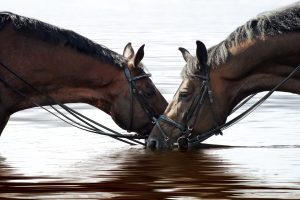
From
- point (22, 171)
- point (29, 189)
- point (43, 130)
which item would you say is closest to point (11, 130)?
point (43, 130)

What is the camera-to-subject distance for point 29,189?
14.5 meters

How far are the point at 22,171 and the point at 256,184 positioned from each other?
9.58 ft

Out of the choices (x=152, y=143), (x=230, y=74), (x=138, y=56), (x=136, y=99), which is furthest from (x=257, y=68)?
(x=136, y=99)

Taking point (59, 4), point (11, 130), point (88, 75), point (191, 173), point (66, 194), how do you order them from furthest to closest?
point (59, 4)
point (11, 130)
point (88, 75)
point (191, 173)
point (66, 194)

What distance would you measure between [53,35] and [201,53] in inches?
83.5

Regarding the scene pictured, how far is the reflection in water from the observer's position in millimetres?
14117

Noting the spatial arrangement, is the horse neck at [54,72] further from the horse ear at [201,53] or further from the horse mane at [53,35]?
the horse ear at [201,53]

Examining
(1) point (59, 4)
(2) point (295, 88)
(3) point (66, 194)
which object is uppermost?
(1) point (59, 4)

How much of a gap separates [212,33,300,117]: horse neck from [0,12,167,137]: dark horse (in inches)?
58.5

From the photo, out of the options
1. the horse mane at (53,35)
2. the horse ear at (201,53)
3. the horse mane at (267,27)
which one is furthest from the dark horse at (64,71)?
the horse mane at (267,27)

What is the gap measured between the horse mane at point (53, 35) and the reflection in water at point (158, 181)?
4.49 feet

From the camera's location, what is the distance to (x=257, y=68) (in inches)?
642

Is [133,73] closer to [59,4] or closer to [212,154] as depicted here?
[212,154]

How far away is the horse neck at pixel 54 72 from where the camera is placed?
17406 millimetres
